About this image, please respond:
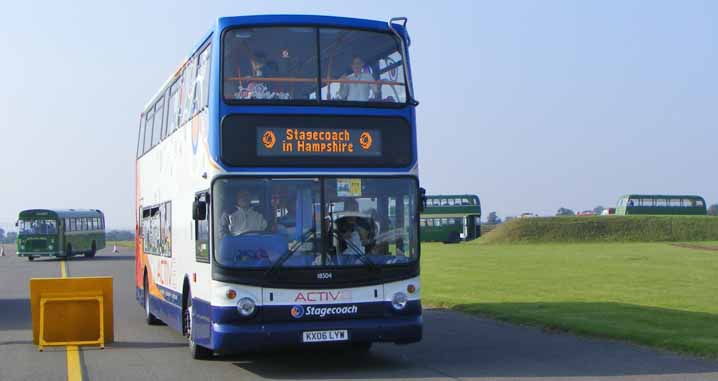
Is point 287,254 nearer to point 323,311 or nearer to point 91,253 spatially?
point 323,311

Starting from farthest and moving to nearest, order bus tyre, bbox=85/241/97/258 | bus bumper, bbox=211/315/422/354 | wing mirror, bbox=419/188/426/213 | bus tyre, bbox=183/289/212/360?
bus tyre, bbox=85/241/97/258 → bus tyre, bbox=183/289/212/360 → wing mirror, bbox=419/188/426/213 → bus bumper, bbox=211/315/422/354

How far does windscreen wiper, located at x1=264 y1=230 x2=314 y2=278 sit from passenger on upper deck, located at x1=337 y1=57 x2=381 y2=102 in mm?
1695

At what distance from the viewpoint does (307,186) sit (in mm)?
11789

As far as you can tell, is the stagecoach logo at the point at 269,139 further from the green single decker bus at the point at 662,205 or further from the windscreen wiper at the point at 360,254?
the green single decker bus at the point at 662,205

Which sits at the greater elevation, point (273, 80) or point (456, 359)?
point (273, 80)

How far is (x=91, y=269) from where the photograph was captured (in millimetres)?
42812

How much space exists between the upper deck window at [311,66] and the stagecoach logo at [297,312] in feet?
7.86

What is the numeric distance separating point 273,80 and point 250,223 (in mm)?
1716

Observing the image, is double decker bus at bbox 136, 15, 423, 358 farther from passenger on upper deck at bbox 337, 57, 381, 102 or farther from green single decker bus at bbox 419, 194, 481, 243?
green single decker bus at bbox 419, 194, 481, 243

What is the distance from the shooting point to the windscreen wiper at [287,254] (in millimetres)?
11516

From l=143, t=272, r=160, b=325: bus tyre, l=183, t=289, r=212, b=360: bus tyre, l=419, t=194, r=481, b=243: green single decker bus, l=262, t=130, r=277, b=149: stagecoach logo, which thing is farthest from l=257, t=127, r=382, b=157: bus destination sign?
l=419, t=194, r=481, b=243: green single decker bus

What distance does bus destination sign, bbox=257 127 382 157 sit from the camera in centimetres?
1177

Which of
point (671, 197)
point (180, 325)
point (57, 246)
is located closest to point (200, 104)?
point (180, 325)

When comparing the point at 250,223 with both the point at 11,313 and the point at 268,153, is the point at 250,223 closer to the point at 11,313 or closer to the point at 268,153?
the point at 268,153
